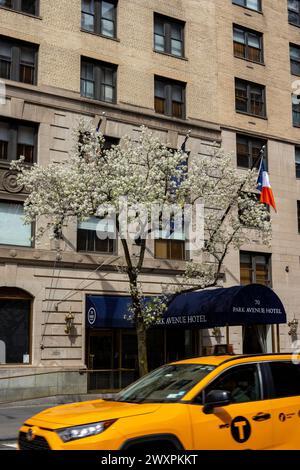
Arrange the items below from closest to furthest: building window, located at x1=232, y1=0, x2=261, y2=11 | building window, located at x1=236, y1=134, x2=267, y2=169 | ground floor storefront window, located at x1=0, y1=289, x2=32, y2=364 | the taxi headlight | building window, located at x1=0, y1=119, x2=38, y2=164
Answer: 1. the taxi headlight
2. ground floor storefront window, located at x1=0, y1=289, x2=32, y2=364
3. building window, located at x1=0, y1=119, x2=38, y2=164
4. building window, located at x1=236, y1=134, x2=267, y2=169
5. building window, located at x1=232, y1=0, x2=261, y2=11

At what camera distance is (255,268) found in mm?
28031

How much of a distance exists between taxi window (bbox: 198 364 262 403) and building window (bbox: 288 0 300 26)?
94.1 ft

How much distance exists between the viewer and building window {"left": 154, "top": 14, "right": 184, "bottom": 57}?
27.3 meters

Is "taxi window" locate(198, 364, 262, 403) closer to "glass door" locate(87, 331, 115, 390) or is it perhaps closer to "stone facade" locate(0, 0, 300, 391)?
"stone facade" locate(0, 0, 300, 391)

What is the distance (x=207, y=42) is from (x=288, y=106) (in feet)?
18.7

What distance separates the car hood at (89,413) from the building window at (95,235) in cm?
1586

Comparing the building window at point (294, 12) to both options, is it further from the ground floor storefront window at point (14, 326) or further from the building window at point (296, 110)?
the ground floor storefront window at point (14, 326)

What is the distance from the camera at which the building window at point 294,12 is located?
3256cm

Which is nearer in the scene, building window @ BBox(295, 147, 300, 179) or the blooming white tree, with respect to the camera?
the blooming white tree

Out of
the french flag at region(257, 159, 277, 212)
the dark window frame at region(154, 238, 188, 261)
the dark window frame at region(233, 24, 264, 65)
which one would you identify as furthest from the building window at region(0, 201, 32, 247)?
the dark window frame at region(233, 24, 264, 65)

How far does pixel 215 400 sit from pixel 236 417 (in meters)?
0.43

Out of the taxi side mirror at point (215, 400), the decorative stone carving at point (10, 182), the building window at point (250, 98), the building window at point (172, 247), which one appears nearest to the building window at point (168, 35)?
the building window at point (250, 98)
